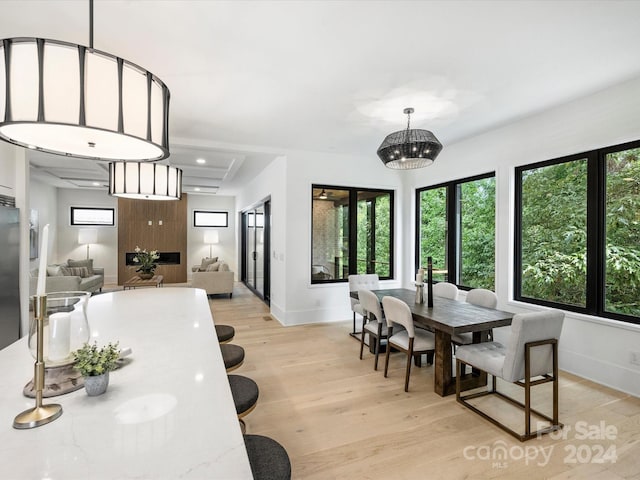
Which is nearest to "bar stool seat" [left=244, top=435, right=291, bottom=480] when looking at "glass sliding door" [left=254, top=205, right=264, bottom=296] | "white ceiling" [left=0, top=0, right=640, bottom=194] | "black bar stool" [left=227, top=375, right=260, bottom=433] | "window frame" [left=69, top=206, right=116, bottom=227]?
"black bar stool" [left=227, top=375, right=260, bottom=433]

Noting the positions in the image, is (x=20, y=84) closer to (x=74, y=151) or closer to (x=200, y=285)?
(x=74, y=151)

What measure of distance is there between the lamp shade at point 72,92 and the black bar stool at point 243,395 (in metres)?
1.24

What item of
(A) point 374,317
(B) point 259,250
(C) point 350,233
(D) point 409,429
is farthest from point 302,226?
(D) point 409,429

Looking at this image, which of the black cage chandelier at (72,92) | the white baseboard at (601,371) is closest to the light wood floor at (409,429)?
the white baseboard at (601,371)

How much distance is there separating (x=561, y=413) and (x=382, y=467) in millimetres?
1667

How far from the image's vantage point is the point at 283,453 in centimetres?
121

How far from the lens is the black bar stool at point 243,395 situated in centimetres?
154

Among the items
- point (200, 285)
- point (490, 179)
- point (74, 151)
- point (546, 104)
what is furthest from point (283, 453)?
point (200, 285)

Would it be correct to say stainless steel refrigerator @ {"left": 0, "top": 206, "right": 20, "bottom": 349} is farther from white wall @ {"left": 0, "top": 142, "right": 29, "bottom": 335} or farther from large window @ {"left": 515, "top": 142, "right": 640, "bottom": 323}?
large window @ {"left": 515, "top": 142, "right": 640, "bottom": 323}

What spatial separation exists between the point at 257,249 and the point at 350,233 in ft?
9.19

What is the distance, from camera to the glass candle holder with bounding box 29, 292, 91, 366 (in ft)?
3.46

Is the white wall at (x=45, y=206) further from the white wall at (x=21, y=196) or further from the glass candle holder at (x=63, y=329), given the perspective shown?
the glass candle holder at (x=63, y=329)

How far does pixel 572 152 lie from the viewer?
3277mm

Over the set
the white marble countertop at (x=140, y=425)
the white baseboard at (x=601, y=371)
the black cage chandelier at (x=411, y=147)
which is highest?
the black cage chandelier at (x=411, y=147)
